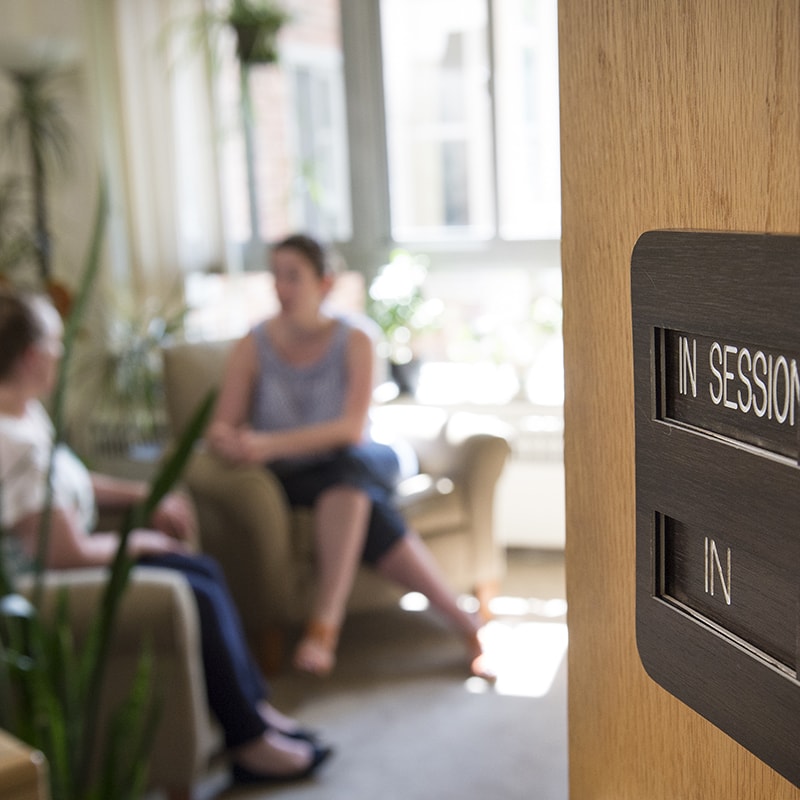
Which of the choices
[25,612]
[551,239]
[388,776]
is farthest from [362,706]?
[551,239]

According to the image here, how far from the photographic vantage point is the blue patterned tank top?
3.18 meters

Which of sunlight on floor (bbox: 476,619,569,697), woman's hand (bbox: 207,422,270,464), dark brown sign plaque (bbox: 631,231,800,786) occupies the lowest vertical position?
sunlight on floor (bbox: 476,619,569,697)

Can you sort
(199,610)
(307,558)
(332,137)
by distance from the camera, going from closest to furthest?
(199,610) → (307,558) → (332,137)

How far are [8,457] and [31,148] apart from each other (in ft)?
7.13

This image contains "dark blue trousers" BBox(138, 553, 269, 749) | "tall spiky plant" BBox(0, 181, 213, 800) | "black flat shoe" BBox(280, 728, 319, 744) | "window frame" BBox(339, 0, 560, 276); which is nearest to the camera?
"tall spiky plant" BBox(0, 181, 213, 800)

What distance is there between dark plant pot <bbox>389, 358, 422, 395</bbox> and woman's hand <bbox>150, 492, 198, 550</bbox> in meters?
1.46

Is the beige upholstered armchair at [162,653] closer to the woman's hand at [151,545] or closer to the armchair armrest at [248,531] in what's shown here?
the woman's hand at [151,545]

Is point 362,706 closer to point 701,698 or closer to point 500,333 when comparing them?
point 500,333

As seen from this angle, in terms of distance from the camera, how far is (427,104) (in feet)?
13.6

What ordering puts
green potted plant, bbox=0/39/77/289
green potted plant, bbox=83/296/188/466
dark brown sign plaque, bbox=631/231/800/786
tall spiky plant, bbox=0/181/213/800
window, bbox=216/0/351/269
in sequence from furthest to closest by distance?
window, bbox=216/0/351/269 < green potted plant, bbox=83/296/188/466 < green potted plant, bbox=0/39/77/289 < tall spiky plant, bbox=0/181/213/800 < dark brown sign plaque, bbox=631/231/800/786

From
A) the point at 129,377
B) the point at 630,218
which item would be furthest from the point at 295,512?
the point at 630,218

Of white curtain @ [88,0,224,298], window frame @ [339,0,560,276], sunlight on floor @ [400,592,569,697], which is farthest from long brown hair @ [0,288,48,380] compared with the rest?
window frame @ [339,0,560,276]

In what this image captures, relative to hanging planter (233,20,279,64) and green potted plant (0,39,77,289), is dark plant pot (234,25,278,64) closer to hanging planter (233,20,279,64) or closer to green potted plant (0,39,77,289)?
hanging planter (233,20,279,64)

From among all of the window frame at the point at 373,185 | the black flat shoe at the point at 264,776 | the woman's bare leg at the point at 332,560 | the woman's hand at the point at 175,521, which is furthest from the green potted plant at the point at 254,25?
the black flat shoe at the point at 264,776
